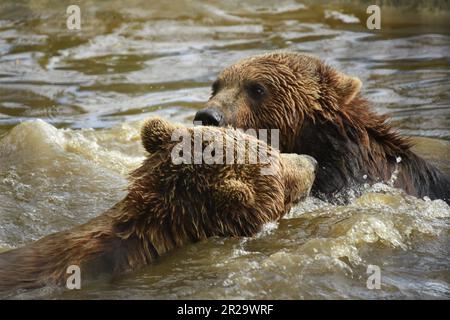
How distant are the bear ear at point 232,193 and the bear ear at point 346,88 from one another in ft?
6.68

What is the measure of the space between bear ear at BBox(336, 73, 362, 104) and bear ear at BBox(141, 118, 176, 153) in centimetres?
204

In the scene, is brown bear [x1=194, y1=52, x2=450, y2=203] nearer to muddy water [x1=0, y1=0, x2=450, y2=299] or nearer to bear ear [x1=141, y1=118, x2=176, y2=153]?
muddy water [x1=0, y1=0, x2=450, y2=299]

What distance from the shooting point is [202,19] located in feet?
51.0

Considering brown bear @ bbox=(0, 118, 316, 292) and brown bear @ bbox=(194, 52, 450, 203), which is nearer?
brown bear @ bbox=(0, 118, 316, 292)

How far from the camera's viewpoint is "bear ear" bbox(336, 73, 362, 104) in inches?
→ 284

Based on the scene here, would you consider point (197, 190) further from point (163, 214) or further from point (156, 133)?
point (156, 133)

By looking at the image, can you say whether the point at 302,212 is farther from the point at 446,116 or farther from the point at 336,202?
the point at 446,116

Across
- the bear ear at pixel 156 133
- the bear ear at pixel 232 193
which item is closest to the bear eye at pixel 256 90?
the bear ear at pixel 156 133

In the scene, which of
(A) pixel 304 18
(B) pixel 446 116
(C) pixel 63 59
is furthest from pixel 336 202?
(A) pixel 304 18

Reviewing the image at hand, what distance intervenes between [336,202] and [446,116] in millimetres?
3879

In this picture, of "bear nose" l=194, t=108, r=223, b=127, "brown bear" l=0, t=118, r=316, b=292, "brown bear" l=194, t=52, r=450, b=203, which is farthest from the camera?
"brown bear" l=194, t=52, r=450, b=203

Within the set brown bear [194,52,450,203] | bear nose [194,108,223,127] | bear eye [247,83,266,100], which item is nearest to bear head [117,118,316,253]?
bear nose [194,108,223,127]

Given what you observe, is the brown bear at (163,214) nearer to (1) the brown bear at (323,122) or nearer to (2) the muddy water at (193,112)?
(2) the muddy water at (193,112)

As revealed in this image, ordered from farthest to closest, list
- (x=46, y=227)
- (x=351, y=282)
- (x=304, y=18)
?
(x=304, y=18)
(x=46, y=227)
(x=351, y=282)
